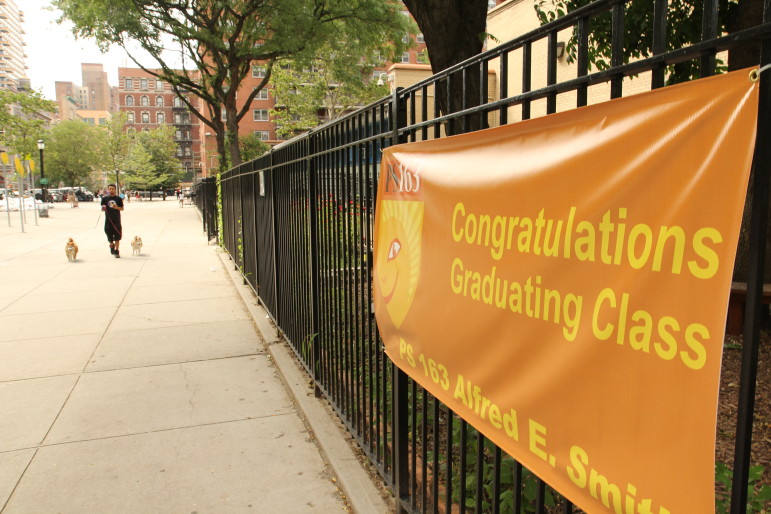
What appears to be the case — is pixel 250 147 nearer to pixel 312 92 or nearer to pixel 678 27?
pixel 312 92

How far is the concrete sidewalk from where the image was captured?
3.41 m

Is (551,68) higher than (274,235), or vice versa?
(551,68)

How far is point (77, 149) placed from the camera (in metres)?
84.3

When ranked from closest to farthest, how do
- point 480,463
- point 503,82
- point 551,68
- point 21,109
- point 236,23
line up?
1. point 551,68
2. point 503,82
3. point 480,463
4. point 236,23
5. point 21,109

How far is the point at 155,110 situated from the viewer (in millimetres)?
118000

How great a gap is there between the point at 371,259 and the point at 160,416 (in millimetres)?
2302

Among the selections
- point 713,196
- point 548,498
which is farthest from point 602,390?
point 548,498

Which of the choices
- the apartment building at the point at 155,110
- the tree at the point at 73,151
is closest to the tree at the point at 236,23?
the tree at the point at 73,151

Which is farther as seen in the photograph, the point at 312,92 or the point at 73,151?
Answer: the point at 73,151

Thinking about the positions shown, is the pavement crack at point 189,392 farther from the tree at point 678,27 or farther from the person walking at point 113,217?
the person walking at point 113,217

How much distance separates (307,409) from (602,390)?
3.38 m

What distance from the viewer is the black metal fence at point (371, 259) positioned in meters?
1.24

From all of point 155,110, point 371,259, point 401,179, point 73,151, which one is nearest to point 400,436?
point 371,259

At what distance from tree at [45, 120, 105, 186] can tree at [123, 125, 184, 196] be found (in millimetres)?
6262
